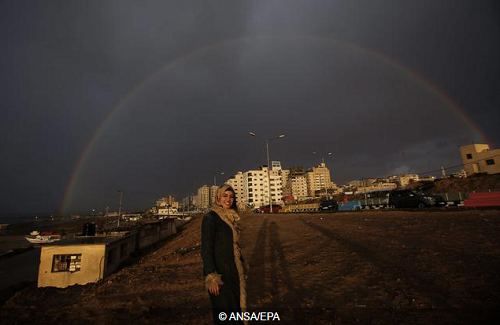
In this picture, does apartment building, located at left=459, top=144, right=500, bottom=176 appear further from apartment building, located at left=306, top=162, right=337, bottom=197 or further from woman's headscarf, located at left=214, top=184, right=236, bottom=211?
apartment building, located at left=306, top=162, right=337, bottom=197

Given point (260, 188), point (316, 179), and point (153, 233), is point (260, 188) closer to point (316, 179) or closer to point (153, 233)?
point (316, 179)

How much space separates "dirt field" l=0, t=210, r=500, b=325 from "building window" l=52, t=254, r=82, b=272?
1.00 meters

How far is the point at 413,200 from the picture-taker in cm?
2148

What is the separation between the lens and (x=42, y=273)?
10.8 meters

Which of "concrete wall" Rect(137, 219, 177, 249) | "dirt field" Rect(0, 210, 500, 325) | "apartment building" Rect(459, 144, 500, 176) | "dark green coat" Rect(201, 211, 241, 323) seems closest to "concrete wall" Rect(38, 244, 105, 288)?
"dirt field" Rect(0, 210, 500, 325)

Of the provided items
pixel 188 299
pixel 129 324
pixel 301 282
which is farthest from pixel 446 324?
pixel 129 324

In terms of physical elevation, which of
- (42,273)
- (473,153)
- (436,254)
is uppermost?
(473,153)

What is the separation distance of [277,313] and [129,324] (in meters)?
3.21

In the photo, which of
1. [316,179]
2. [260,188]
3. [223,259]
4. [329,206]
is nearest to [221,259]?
[223,259]

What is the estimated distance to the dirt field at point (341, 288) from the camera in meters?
4.19

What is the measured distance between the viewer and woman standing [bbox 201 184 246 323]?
288 cm

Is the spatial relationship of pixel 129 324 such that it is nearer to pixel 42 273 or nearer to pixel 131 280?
pixel 131 280

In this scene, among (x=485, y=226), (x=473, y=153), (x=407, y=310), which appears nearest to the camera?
(x=407, y=310)

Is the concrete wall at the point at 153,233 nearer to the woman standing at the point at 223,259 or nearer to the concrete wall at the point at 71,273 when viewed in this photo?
the concrete wall at the point at 71,273
